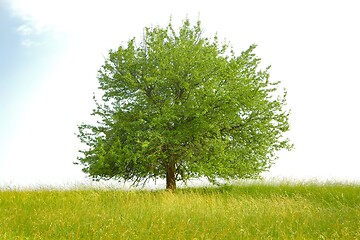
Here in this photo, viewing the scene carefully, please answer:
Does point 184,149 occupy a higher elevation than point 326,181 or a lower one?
higher

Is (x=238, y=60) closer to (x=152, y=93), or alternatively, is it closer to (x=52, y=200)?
(x=152, y=93)

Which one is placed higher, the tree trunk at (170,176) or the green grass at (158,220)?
the tree trunk at (170,176)

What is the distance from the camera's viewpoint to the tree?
1938 centimetres

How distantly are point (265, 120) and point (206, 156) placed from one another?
13.0 feet

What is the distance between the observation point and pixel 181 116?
20.2m

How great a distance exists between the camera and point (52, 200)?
1593 centimetres

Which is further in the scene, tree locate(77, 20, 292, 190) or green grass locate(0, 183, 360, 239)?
tree locate(77, 20, 292, 190)

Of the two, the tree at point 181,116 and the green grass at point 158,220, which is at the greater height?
the tree at point 181,116

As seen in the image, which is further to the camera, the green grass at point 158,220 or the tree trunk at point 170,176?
the tree trunk at point 170,176

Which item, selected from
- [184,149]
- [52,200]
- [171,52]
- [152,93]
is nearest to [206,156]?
[184,149]

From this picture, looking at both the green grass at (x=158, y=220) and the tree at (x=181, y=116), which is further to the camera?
the tree at (x=181, y=116)

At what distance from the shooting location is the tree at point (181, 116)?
763 inches

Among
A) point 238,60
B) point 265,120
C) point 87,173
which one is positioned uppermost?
point 238,60

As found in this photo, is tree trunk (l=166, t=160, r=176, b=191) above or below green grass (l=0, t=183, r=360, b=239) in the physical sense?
above
